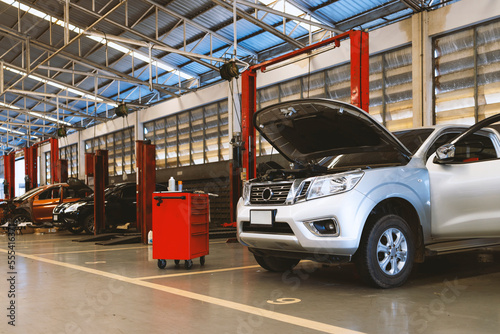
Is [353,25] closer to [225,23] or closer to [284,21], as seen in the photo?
[284,21]

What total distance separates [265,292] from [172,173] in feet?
54.9

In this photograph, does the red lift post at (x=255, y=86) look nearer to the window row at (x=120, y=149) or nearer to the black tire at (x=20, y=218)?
the black tire at (x=20, y=218)

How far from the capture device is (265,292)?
12.8ft

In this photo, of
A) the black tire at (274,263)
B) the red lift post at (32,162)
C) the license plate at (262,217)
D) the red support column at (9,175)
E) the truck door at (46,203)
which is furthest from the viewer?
the red support column at (9,175)

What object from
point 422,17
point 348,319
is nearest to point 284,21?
point 422,17

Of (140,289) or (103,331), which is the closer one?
(103,331)

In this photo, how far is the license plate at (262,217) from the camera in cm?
408

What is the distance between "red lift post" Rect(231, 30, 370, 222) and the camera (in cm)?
689

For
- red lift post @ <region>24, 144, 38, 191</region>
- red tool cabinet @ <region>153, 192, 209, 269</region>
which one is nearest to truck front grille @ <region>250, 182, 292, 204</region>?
red tool cabinet @ <region>153, 192, 209, 269</region>

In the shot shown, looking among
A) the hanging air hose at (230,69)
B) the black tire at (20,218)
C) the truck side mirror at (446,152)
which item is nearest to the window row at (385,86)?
the hanging air hose at (230,69)

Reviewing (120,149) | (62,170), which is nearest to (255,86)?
(62,170)

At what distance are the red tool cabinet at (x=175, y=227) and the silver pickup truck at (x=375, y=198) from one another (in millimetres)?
1009

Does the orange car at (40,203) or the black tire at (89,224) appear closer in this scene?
the black tire at (89,224)

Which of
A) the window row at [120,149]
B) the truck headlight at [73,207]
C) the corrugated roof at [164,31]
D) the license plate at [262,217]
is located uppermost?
the corrugated roof at [164,31]
